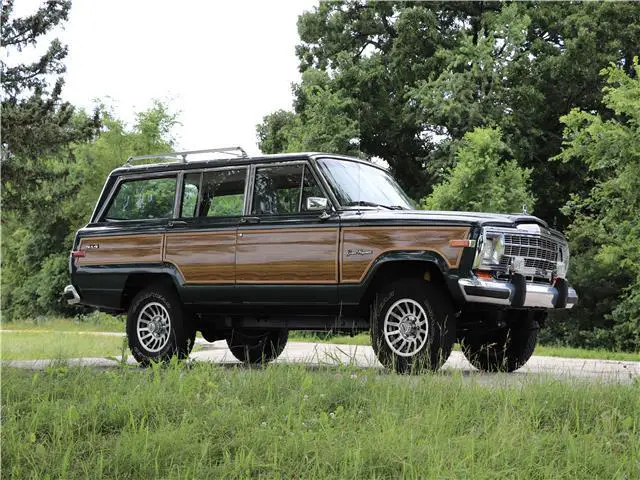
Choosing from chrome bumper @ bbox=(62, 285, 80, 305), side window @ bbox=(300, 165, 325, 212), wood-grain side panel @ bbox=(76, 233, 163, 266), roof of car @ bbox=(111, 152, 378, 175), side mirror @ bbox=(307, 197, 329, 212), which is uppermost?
roof of car @ bbox=(111, 152, 378, 175)

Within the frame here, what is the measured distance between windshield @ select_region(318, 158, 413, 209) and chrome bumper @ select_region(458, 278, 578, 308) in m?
1.70

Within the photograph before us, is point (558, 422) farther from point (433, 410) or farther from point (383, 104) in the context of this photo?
point (383, 104)

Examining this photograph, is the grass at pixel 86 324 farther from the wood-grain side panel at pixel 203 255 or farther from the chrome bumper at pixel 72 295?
the wood-grain side panel at pixel 203 255

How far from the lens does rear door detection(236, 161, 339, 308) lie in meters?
9.26

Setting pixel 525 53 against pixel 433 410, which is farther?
pixel 525 53

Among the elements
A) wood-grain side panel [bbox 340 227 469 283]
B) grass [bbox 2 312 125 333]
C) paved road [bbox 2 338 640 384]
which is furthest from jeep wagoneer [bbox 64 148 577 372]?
grass [bbox 2 312 125 333]

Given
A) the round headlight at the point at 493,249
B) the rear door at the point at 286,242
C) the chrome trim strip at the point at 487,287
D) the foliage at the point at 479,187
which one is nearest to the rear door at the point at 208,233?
the rear door at the point at 286,242

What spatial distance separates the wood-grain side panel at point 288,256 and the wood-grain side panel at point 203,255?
0.46 feet

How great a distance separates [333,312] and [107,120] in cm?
3630

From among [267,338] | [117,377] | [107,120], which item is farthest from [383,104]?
[117,377]

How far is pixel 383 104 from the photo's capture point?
37.2 m

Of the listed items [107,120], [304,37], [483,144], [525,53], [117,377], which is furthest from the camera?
[107,120]

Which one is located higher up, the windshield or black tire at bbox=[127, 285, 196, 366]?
the windshield

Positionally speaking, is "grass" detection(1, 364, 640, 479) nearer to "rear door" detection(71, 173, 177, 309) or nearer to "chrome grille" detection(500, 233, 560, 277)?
"chrome grille" detection(500, 233, 560, 277)
